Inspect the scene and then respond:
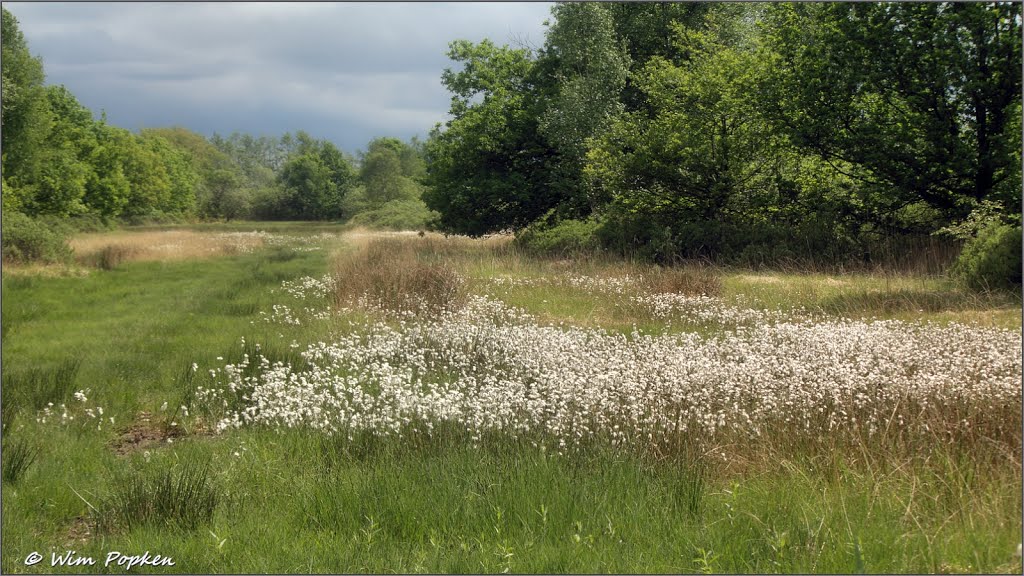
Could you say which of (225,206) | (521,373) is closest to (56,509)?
(521,373)

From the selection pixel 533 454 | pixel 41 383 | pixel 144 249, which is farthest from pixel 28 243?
pixel 533 454

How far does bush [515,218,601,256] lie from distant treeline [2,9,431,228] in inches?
623

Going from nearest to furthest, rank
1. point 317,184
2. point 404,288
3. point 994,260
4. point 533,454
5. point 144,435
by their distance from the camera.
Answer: point 533,454 → point 144,435 → point 994,260 → point 404,288 → point 317,184

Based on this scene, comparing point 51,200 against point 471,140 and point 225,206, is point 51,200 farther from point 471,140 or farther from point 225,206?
point 225,206

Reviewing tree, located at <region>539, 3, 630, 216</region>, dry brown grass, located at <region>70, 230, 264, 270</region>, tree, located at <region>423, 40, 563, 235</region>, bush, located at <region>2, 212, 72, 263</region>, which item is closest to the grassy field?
bush, located at <region>2, 212, 72, 263</region>

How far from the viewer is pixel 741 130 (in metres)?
24.8

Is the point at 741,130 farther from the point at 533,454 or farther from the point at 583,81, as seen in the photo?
the point at 533,454

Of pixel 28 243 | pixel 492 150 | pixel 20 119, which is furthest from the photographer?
pixel 492 150

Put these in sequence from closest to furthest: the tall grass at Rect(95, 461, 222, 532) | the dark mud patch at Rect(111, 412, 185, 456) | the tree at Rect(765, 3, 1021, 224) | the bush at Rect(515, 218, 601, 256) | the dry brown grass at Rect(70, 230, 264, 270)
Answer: the tall grass at Rect(95, 461, 222, 532) → the dark mud patch at Rect(111, 412, 185, 456) → the tree at Rect(765, 3, 1021, 224) → the dry brown grass at Rect(70, 230, 264, 270) → the bush at Rect(515, 218, 601, 256)

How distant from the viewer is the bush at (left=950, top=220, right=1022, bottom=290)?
498 inches

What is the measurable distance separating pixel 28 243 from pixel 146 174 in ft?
133

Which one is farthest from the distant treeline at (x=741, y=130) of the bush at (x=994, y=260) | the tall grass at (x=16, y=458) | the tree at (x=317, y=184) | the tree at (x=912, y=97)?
the tree at (x=317, y=184)

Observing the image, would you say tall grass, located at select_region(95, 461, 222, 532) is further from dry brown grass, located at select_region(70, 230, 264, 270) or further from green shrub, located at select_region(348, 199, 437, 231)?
green shrub, located at select_region(348, 199, 437, 231)

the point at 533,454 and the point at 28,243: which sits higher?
the point at 28,243
